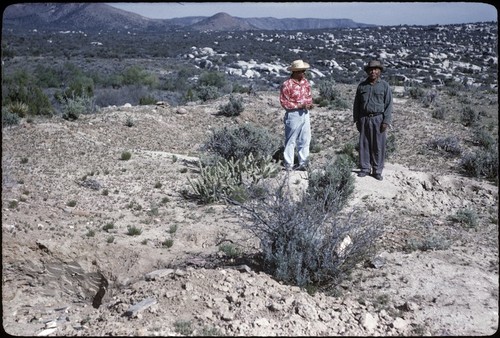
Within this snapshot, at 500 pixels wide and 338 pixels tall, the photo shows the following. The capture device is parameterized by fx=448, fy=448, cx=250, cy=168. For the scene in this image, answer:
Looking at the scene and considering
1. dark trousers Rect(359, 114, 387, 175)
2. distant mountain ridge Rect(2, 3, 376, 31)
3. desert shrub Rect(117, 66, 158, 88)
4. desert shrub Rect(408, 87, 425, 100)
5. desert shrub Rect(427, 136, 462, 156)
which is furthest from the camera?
distant mountain ridge Rect(2, 3, 376, 31)

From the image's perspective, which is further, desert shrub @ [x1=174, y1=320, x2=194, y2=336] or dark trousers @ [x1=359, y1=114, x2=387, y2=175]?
dark trousers @ [x1=359, y1=114, x2=387, y2=175]

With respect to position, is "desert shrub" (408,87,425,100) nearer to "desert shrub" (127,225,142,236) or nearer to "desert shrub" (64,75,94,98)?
"desert shrub" (64,75,94,98)

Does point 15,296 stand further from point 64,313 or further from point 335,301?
point 335,301

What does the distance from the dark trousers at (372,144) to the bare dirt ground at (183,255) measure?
0.84ft

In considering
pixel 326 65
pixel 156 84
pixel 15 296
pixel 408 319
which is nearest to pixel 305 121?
pixel 408 319

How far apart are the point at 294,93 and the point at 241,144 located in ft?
5.38

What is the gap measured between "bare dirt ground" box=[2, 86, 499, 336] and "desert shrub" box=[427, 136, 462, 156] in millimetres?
322

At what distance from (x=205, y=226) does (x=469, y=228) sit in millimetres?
3257

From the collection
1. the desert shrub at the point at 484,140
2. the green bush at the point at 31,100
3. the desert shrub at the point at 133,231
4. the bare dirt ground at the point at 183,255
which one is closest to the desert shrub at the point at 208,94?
the green bush at the point at 31,100

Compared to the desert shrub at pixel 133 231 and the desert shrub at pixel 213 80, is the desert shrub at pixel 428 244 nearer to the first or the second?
the desert shrub at pixel 133 231

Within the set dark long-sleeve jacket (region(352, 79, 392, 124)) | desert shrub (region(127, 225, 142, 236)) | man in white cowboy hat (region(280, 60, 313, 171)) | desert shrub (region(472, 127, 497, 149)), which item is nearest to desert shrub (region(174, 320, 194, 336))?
desert shrub (region(127, 225, 142, 236))

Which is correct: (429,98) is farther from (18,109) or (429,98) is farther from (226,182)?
(18,109)

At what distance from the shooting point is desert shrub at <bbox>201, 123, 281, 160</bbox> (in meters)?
8.12

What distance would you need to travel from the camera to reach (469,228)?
215 inches
